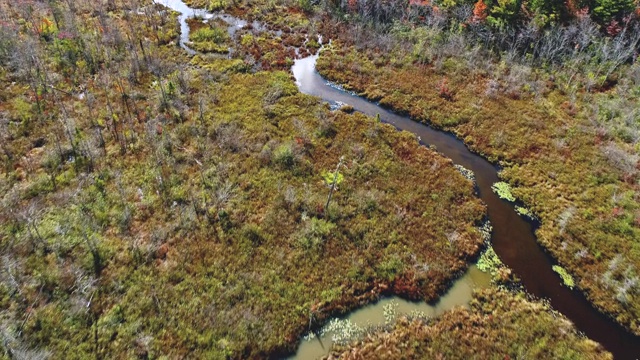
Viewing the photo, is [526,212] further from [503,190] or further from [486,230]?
A: [486,230]

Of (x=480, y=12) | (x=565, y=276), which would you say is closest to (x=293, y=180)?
(x=565, y=276)

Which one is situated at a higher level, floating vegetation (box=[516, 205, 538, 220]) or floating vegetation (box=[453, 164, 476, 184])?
floating vegetation (box=[453, 164, 476, 184])

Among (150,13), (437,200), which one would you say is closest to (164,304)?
(437,200)

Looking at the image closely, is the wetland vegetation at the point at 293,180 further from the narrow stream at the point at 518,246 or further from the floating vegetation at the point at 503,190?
the narrow stream at the point at 518,246

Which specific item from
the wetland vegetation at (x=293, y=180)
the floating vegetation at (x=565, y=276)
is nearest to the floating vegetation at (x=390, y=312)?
the wetland vegetation at (x=293, y=180)

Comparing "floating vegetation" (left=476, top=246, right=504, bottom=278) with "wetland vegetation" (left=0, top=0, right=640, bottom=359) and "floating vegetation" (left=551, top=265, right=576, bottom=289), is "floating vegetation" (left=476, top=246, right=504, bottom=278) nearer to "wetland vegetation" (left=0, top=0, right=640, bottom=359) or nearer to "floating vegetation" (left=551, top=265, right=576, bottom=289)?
"wetland vegetation" (left=0, top=0, right=640, bottom=359)

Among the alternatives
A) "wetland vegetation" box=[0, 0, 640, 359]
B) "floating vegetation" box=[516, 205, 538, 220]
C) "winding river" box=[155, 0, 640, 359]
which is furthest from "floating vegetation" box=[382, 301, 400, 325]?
"floating vegetation" box=[516, 205, 538, 220]
